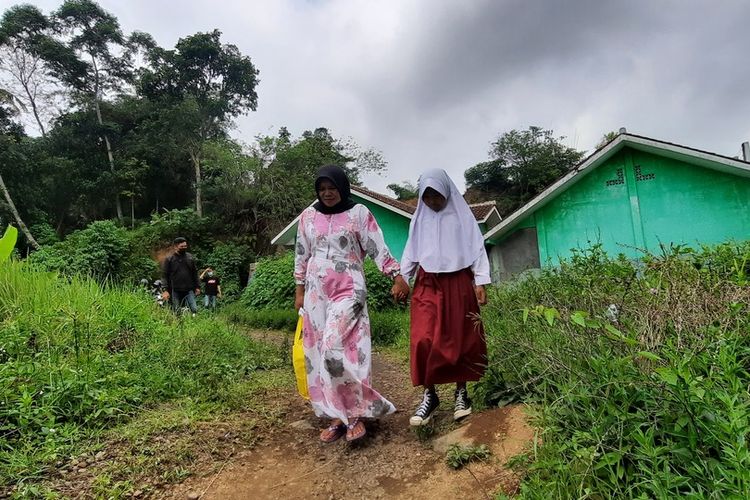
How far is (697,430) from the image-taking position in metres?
1.31

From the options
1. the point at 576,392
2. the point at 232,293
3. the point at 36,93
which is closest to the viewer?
the point at 576,392

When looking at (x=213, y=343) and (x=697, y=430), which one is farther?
(x=213, y=343)

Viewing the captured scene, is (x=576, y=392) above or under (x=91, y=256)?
under

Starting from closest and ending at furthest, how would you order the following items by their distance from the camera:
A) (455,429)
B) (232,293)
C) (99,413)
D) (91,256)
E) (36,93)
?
(455,429) < (99,413) < (91,256) < (232,293) < (36,93)

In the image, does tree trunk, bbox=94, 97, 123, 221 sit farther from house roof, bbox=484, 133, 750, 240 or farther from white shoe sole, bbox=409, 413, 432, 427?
white shoe sole, bbox=409, 413, 432, 427

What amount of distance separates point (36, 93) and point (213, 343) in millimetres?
28952

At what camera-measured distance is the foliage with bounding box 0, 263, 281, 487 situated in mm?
2480

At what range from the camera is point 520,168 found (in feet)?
97.9

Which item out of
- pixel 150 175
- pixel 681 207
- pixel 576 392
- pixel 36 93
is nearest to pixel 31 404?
pixel 576 392

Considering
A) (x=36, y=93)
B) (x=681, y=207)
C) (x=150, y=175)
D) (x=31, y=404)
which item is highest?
(x=36, y=93)

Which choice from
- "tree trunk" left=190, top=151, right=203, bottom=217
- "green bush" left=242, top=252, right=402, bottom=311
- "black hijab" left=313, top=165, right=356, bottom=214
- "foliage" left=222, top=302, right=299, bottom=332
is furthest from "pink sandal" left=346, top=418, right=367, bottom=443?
"tree trunk" left=190, top=151, right=203, bottom=217

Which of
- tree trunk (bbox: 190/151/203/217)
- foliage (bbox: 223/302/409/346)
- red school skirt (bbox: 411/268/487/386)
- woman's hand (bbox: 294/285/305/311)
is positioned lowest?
foliage (bbox: 223/302/409/346)

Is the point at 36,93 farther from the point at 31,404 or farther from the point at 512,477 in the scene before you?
the point at 512,477

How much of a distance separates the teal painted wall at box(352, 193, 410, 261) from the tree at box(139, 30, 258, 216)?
1517 centimetres
